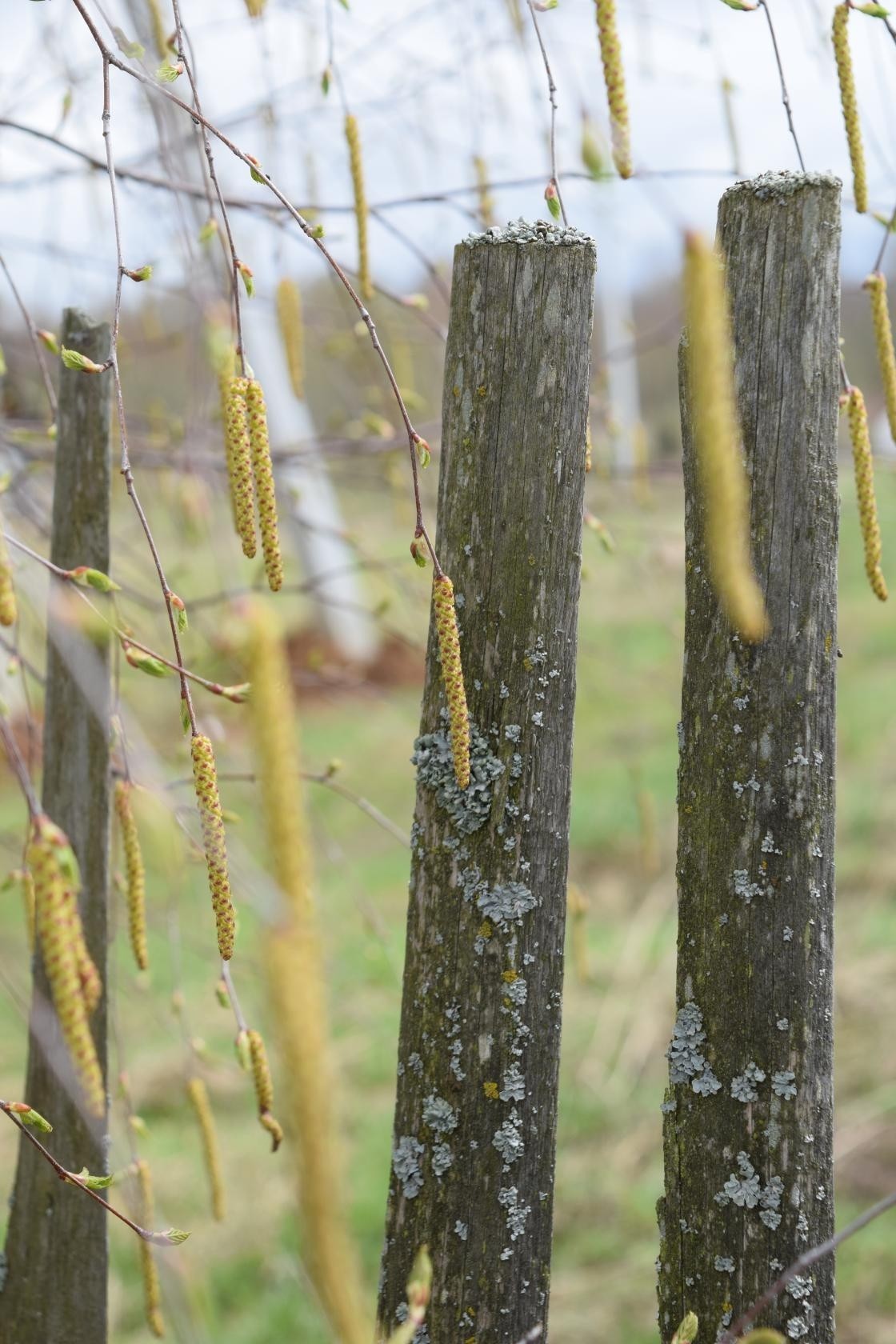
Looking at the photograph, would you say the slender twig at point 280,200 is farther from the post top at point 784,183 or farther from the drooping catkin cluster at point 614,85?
the post top at point 784,183

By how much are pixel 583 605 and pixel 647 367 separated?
559 inches

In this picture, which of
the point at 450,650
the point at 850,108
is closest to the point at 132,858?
the point at 450,650

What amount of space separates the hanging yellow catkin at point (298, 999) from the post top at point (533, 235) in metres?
0.99

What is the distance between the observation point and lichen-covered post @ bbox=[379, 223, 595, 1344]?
1.47m

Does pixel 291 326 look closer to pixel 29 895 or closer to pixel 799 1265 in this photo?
pixel 29 895

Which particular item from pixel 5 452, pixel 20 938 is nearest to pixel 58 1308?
pixel 5 452

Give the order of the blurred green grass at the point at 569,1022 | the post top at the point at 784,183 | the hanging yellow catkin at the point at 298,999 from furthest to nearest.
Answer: the blurred green grass at the point at 569,1022 → the post top at the point at 784,183 → the hanging yellow catkin at the point at 298,999

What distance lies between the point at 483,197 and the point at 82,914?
1566 millimetres

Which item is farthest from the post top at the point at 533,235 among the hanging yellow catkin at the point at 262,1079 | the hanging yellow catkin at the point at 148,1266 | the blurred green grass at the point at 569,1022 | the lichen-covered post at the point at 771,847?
the hanging yellow catkin at the point at 148,1266

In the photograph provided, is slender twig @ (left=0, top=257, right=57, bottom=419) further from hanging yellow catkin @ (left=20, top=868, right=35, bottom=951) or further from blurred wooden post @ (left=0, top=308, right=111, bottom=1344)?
hanging yellow catkin @ (left=20, top=868, right=35, bottom=951)

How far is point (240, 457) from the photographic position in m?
1.26

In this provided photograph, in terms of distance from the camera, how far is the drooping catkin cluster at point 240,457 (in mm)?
1232

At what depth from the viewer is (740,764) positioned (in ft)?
4.75

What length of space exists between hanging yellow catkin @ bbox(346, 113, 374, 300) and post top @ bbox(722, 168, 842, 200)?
60 centimetres
